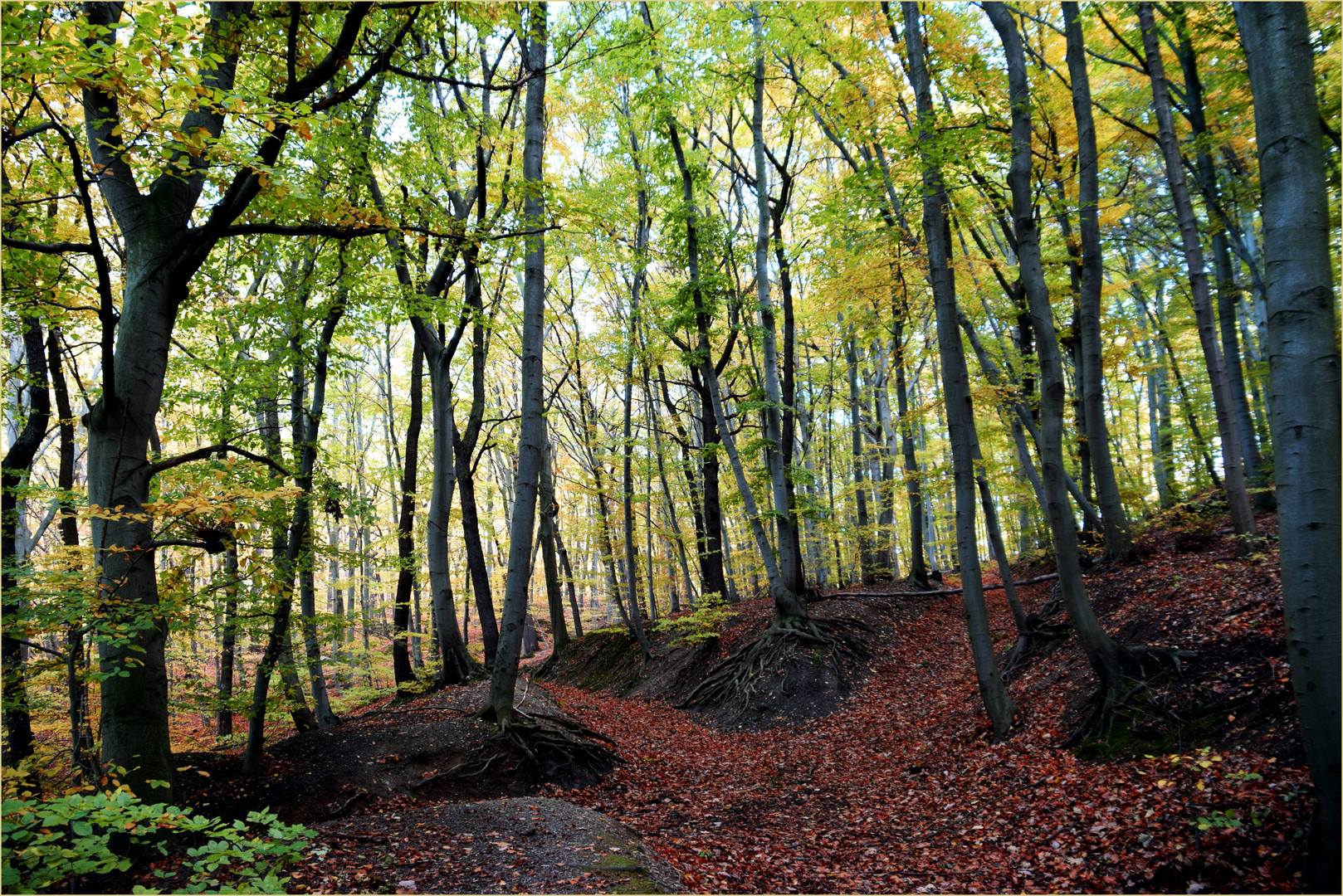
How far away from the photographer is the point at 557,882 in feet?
13.2

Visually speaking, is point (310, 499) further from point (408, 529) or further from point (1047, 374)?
point (1047, 374)

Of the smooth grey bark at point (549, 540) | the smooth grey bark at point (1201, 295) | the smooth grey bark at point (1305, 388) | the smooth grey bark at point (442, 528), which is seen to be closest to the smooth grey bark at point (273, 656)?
the smooth grey bark at point (442, 528)

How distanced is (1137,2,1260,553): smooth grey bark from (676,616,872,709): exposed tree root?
19.7 ft

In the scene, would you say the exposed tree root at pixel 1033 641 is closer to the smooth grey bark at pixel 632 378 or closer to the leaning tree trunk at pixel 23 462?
the smooth grey bark at pixel 632 378

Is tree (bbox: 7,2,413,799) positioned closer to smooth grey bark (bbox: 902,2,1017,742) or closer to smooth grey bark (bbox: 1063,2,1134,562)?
smooth grey bark (bbox: 902,2,1017,742)

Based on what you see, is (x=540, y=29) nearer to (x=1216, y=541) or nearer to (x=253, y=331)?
(x=253, y=331)

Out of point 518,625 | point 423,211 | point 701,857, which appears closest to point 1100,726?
point 701,857

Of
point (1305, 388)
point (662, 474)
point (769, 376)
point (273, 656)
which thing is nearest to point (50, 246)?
point (273, 656)

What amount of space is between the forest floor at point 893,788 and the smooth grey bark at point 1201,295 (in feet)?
2.43

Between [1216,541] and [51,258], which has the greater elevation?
[51,258]

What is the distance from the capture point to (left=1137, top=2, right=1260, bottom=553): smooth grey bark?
8.03 metres

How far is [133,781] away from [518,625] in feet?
11.2

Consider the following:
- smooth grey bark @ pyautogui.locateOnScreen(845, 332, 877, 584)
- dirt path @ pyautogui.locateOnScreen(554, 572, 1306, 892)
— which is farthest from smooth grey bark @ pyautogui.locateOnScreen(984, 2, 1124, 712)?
smooth grey bark @ pyautogui.locateOnScreen(845, 332, 877, 584)

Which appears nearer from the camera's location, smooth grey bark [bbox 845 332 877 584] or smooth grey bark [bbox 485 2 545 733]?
smooth grey bark [bbox 485 2 545 733]
